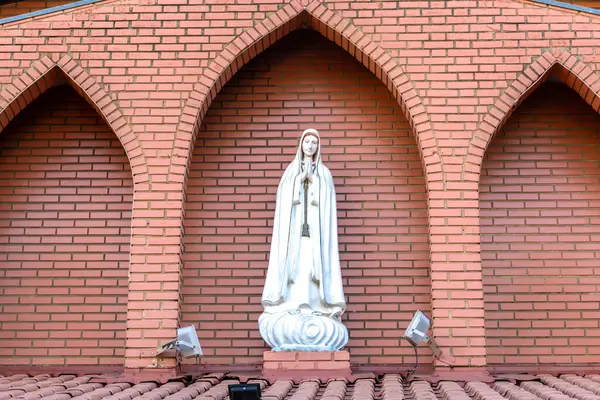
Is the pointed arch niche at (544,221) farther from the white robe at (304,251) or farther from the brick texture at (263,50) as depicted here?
the white robe at (304,251)

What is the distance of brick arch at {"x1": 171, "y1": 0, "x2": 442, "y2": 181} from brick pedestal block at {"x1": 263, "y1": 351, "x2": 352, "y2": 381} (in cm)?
178

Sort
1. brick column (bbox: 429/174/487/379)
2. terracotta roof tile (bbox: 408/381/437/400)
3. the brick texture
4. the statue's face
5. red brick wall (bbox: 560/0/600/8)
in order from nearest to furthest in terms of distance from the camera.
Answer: terracotta roof tile (bbox: 408/381/437/400)
brick column (bbox: 429/174/487/379)
the statue's face
the brick texture
red brick wall (bbox: 560/0/600/8)

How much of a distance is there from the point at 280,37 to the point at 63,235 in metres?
2.66

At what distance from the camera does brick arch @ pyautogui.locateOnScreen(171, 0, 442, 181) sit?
7742 mm

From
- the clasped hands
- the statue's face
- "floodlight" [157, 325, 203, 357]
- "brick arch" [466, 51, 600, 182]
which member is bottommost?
"floodlight" [157, 325, 203, 357]

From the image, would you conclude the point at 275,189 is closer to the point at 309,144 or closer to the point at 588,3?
the point at 309,144

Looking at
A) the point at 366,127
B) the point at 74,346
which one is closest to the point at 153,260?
the point at 74,346

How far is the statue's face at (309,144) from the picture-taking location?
24.7 ft

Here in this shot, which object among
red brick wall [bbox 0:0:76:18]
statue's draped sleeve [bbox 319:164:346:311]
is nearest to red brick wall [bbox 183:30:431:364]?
statue's draped sleeve [bbox 319:164:346:311]

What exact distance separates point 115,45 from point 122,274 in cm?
203

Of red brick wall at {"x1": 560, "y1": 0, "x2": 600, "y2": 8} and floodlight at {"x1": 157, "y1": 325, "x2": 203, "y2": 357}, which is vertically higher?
red brick wall at {"x1": 560, "y1": 0, "x2": 600, "y2": 8}

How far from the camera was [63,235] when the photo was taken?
322 inches

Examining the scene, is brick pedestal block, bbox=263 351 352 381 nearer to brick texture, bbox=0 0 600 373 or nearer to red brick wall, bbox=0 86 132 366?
brick texture, bbox=0 0 600 373

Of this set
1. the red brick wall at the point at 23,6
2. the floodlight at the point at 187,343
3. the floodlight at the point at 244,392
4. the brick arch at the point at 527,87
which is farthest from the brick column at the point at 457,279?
the red brick wall at the point at 23,6
